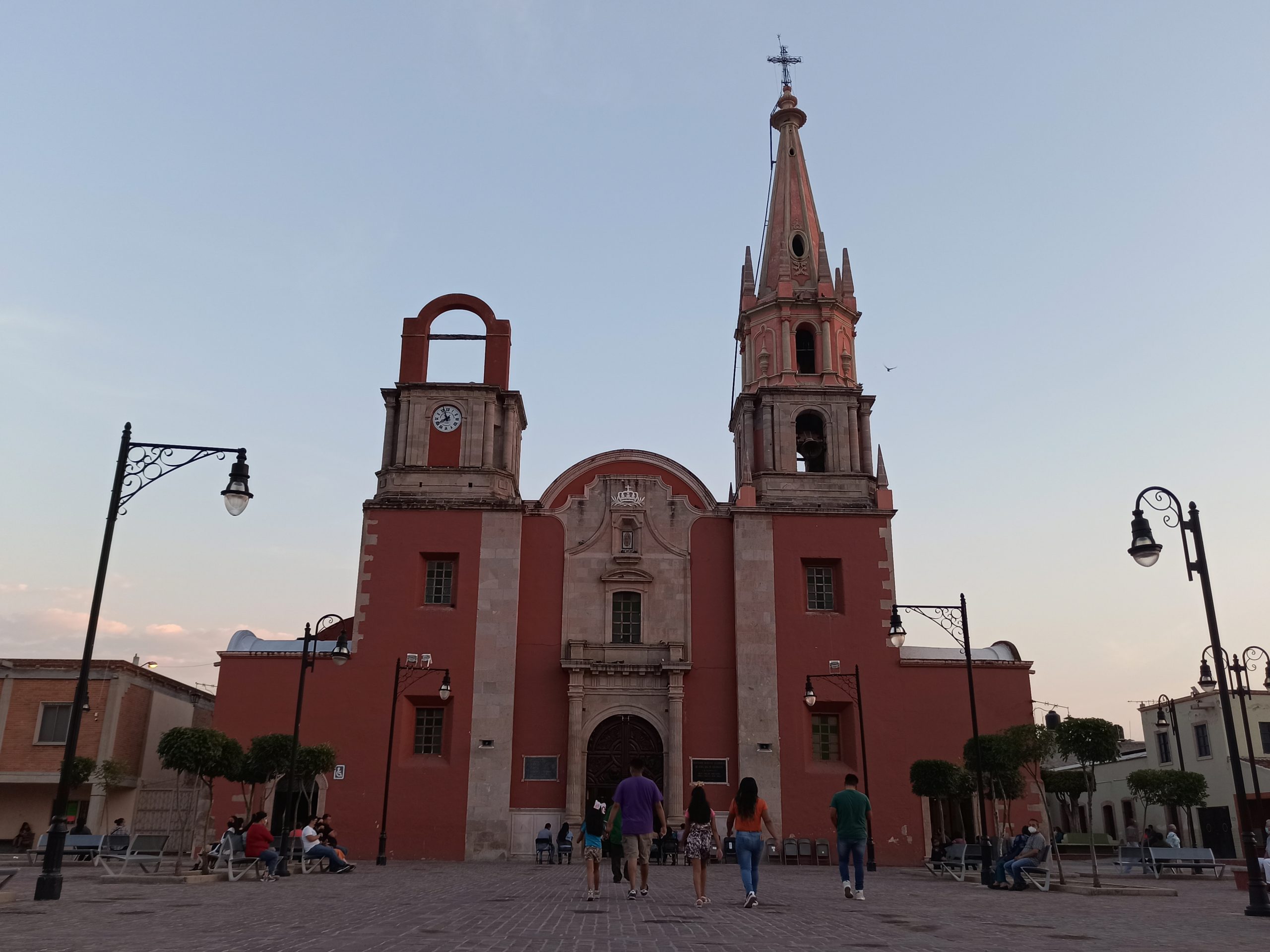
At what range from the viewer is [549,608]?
2889 cm

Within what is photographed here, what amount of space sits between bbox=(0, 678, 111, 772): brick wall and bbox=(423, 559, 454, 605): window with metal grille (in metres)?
11.6

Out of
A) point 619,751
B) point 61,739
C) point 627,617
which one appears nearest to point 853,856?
point 619,751

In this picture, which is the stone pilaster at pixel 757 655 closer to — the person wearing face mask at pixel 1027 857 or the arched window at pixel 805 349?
the arched window at pixel 805 349

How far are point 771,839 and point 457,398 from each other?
1513 cm

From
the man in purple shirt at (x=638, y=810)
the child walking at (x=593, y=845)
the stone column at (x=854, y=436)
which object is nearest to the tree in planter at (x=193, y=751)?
the child walking at (x=593, y=845)

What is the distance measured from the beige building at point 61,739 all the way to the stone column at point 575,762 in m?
13.3

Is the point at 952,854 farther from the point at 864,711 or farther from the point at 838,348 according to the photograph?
the point at 838,348

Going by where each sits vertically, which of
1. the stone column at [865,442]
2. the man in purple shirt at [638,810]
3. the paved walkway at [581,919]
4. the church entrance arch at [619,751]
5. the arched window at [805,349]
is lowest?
the paved walkway at [581,919]

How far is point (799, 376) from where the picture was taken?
3203 centimetres

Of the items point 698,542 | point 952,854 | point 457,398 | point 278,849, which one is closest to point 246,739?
point 278,849

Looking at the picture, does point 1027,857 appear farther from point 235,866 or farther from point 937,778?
point 235,866

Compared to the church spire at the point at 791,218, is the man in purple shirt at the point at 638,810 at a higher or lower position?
lower

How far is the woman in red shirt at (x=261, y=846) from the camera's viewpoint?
56.1 feet

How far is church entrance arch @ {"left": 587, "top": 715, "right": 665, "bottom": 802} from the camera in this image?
27344mm
